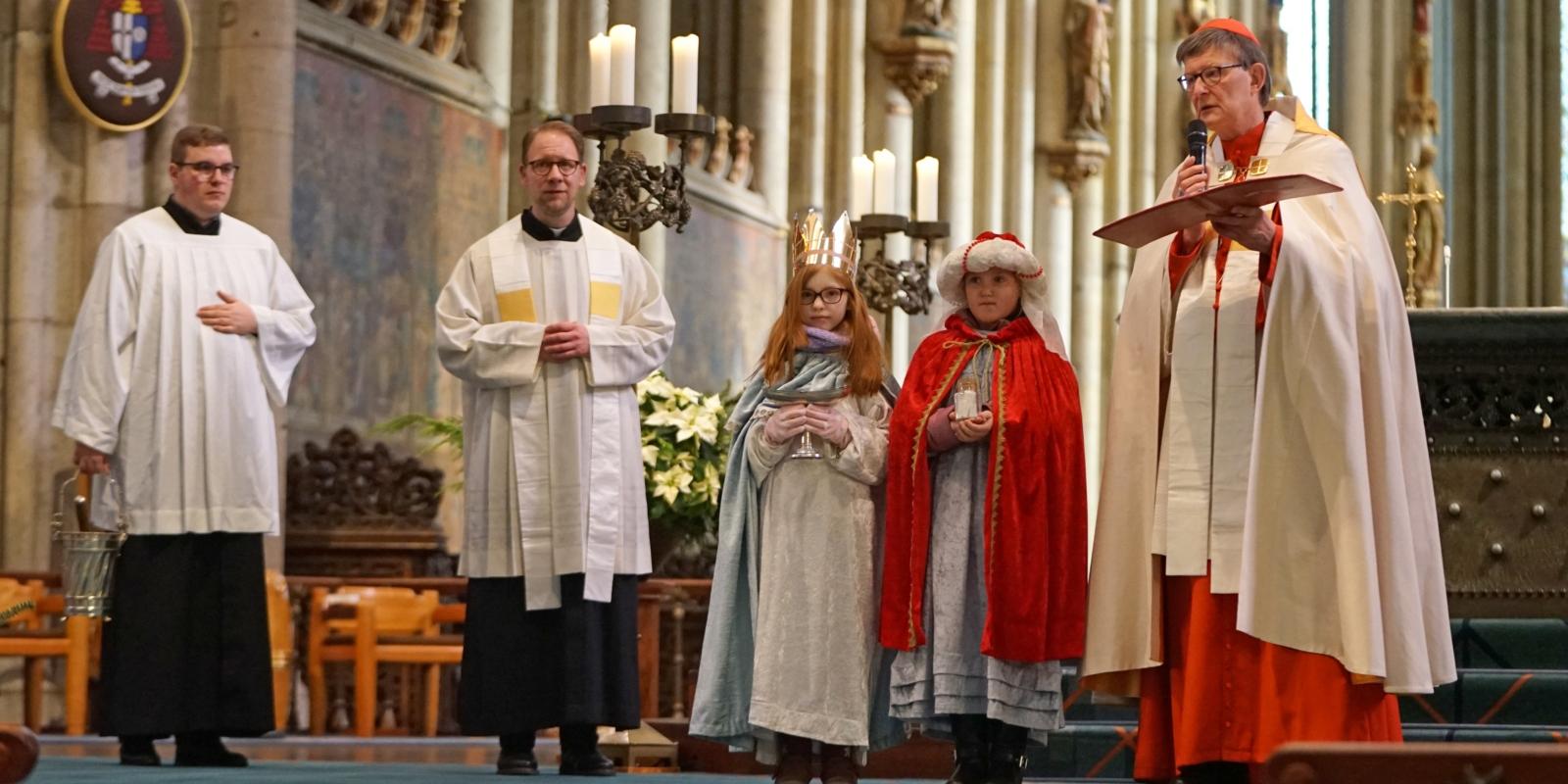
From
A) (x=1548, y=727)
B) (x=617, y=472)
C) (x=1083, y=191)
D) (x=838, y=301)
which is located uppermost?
(x=1083, y=191)

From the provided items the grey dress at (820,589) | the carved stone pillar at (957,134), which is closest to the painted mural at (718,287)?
the carved stone pillar at (957,134)

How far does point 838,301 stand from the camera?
7.15 m

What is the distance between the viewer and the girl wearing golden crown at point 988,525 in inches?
258

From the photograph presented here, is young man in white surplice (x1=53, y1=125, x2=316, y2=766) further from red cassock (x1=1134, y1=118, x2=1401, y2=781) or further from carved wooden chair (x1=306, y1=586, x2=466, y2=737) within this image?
red cassock (x1=1134, y1=118, x2=1401, y2=781)

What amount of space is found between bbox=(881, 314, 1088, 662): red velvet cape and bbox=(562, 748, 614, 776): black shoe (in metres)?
1.36

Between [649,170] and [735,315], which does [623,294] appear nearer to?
[649,170]

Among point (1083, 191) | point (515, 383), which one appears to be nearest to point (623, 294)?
point (515, 383)

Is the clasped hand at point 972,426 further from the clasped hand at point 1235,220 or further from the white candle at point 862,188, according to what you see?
the white candle at point 862,188

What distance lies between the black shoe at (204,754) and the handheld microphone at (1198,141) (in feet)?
12.0

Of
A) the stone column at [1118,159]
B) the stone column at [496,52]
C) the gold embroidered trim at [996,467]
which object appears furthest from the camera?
the stone column at [1118,159]

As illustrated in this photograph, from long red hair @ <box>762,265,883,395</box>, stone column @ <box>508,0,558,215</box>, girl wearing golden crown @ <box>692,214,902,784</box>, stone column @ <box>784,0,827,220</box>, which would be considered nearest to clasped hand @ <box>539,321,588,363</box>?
girl wearing golden crown @ <box>692,214,902,784</box>

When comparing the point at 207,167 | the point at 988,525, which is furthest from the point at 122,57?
the point at 988,525

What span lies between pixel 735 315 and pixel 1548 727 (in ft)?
38.4

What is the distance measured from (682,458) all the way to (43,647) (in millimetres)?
2708
